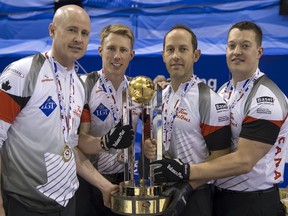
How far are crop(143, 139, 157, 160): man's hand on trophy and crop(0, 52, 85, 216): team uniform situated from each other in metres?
0.41

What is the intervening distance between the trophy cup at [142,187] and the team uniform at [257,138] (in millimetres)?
475

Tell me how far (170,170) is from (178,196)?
0.14 metres

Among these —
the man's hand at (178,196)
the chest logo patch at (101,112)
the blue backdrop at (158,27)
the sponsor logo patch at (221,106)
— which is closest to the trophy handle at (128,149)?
the man's hand at (178,196)

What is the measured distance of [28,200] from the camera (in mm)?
2139

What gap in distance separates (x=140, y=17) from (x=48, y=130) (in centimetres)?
A: 448

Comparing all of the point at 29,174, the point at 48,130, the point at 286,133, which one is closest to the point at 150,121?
the point at 48,130

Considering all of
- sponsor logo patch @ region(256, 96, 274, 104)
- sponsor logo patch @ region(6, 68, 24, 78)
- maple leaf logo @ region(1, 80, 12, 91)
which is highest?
sponsor logo patch @ region(6, 68, 24, 78)

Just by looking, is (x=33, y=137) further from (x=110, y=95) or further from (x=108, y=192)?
(x=110, y=95)

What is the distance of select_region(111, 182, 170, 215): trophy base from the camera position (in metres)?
2.13

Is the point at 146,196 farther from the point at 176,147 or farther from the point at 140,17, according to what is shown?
the point at 140,17

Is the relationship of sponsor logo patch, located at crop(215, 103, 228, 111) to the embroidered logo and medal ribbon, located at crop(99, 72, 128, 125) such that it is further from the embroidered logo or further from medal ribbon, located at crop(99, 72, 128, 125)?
the embroidered logo

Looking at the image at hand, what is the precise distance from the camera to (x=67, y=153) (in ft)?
7.38

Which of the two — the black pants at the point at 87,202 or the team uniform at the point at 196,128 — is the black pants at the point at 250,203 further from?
the black pants at the point at 87,202

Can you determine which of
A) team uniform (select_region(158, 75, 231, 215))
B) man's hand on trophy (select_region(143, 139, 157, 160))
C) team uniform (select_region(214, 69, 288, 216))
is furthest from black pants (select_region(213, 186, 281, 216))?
man's hand on trophy (select_region(143, 139, 157, 160))
